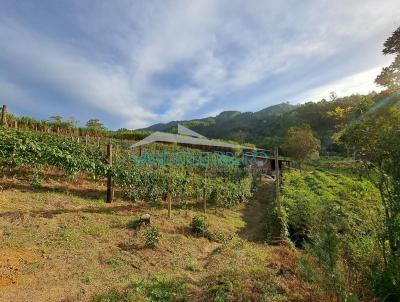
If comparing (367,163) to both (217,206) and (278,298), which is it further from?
(217,206)

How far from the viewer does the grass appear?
493 cm

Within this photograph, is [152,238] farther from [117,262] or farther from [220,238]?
[220,238]

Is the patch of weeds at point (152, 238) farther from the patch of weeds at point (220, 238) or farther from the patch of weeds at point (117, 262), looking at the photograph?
the patch of weeds at point (220, 238)

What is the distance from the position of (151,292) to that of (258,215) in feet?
35.9

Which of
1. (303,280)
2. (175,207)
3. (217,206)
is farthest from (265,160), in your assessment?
(303,280)

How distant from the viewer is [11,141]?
10.0 metres

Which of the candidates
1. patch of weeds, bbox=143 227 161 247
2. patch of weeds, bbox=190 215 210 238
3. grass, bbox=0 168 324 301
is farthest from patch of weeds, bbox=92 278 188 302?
patch of weeds, bbox=190 215 210 238

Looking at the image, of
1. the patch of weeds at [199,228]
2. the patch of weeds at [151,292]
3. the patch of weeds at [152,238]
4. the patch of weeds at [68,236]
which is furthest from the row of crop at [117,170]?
the patch of weeds at [151,292]

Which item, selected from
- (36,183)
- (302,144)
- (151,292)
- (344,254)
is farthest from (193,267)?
(302,144)

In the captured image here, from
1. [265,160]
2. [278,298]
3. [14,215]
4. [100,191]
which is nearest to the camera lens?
[278,298]

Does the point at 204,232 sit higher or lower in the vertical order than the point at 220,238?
higher

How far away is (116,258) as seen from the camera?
21.6 feet

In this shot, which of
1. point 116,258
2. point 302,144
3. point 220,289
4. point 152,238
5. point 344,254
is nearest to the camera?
point 220,289

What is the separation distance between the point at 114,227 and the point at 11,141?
17.1ft
